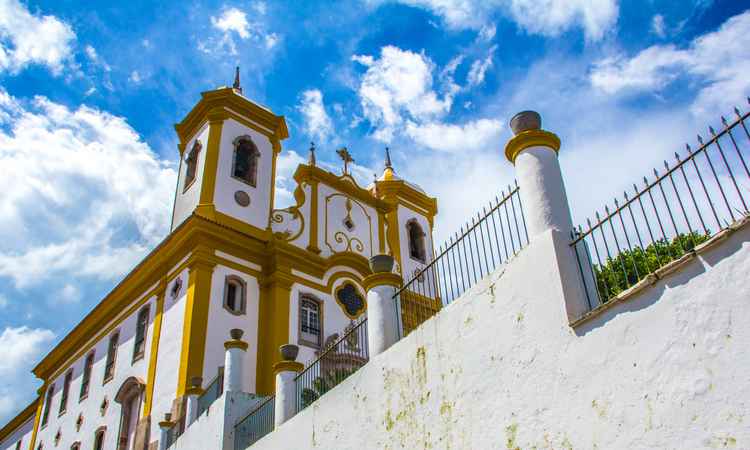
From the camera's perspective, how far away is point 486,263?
Result: 24.7 ft

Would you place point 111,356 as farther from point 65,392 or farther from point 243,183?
point 243,183

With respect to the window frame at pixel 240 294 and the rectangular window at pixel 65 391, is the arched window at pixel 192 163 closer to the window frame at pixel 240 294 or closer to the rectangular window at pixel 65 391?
the window frame at pixel 240 294

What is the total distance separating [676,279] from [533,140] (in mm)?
2581

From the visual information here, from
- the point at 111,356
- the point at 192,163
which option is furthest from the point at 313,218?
the point at 111,356

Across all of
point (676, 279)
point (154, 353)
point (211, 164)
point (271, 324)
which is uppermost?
point (211, 164)

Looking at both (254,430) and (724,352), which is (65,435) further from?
(724,352)

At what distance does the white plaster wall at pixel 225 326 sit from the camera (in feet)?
55.8

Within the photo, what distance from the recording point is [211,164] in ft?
67.6

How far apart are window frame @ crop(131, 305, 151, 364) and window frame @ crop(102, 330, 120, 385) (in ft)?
4.14

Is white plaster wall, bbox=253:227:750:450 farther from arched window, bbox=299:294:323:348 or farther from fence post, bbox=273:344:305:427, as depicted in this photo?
arched window, bbox=299:294:323:348

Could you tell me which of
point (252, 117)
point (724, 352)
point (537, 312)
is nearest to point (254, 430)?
point (537, 312)

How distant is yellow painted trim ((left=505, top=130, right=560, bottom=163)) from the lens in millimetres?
7488

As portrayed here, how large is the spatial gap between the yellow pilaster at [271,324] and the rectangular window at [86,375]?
7.11 metres

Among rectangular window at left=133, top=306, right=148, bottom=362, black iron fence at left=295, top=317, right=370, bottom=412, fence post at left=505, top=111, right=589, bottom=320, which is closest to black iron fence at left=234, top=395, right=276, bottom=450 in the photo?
black iron fence at left=295, top=317, right=370, bottom=412
